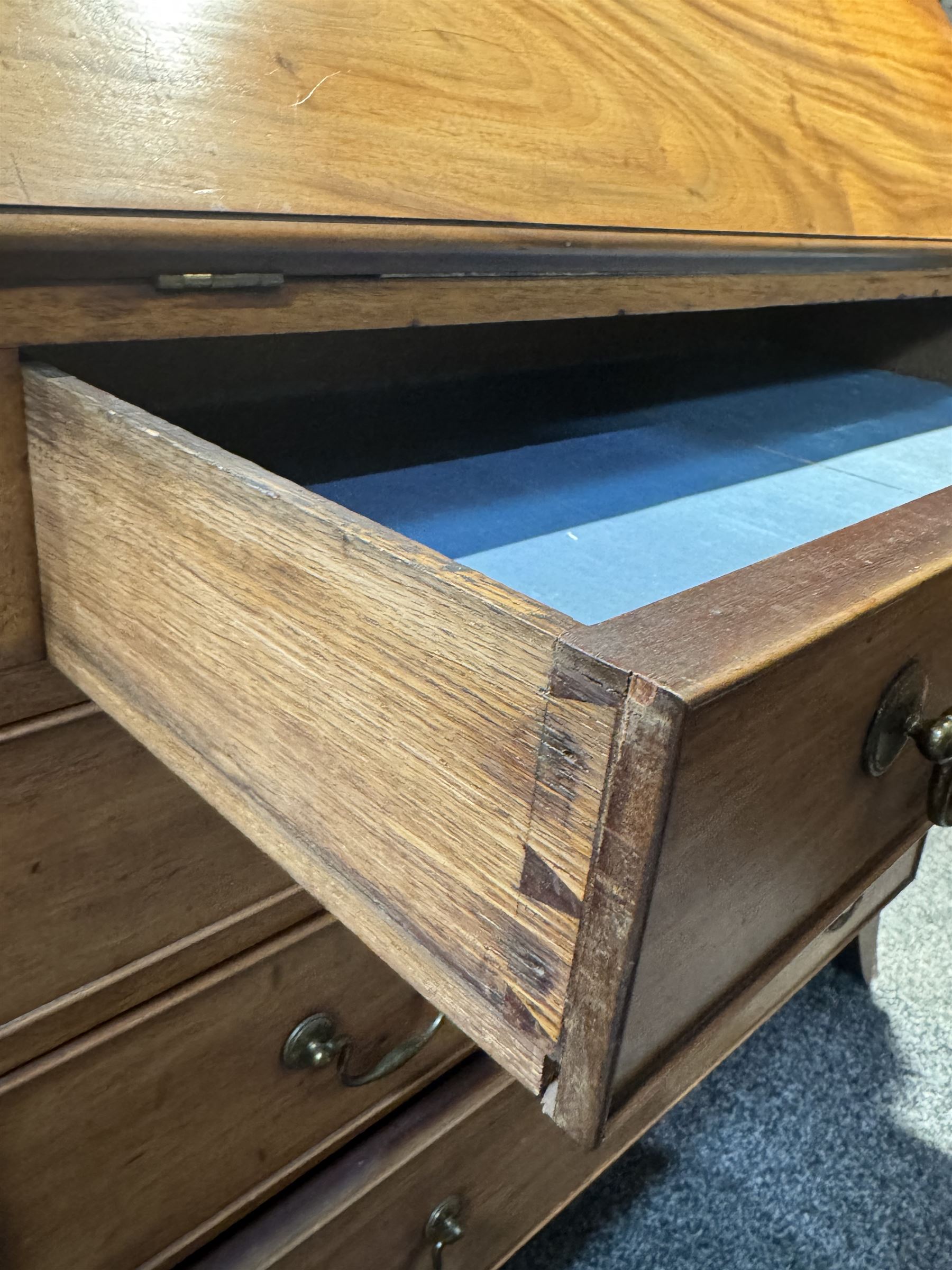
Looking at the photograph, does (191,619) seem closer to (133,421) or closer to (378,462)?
(133,421)

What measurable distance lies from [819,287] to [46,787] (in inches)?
21.0

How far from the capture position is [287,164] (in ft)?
1.32

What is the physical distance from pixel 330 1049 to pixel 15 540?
362 mm

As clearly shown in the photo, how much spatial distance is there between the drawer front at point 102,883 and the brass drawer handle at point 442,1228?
1.02 ft

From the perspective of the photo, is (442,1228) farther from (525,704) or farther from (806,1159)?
(525,704)

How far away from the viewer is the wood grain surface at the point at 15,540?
1.26 feet

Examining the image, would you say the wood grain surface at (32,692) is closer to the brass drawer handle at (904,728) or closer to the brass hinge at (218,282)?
the brass hinge at (218,282)

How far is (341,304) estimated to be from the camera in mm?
425

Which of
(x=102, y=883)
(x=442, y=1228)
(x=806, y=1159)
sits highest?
(x=102, y=883)

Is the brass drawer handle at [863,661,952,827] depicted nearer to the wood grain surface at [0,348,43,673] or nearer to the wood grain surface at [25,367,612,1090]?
the wood grain surface at [25,367,612,1090]

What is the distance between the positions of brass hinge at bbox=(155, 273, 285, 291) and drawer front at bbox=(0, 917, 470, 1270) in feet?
1.17

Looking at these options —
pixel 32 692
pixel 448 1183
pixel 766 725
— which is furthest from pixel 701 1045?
pixel 448 1183

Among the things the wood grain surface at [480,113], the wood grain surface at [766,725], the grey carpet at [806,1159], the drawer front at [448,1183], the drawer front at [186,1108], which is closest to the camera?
the wood grain surface at [766,725]

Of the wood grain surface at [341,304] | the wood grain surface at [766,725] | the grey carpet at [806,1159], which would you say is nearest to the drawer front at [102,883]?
the wood grain surface at [341,304]
